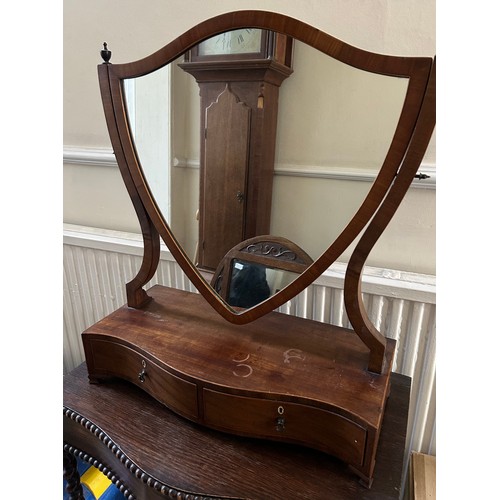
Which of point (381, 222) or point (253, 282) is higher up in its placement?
point (381, 222)

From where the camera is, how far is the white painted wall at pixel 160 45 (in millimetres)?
637

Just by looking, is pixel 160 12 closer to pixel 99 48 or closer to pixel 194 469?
pixel 99 48

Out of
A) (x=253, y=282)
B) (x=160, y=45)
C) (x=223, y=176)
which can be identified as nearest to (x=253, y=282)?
(x=253, y=282)

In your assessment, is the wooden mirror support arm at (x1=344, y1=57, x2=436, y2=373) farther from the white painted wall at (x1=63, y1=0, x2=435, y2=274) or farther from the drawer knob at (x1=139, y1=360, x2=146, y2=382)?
the drawer knob at (x1=139, y1=360, x2=146, y2=382)

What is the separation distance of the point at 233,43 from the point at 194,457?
0.54 metres

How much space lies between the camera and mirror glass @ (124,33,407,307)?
47 cm

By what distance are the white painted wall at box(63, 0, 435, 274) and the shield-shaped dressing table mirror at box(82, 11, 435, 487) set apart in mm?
83

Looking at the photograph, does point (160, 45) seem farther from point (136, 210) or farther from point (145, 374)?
point (145, 374)

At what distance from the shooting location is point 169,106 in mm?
578

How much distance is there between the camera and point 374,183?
1.56 ft

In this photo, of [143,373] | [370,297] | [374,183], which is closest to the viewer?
[374,183]
